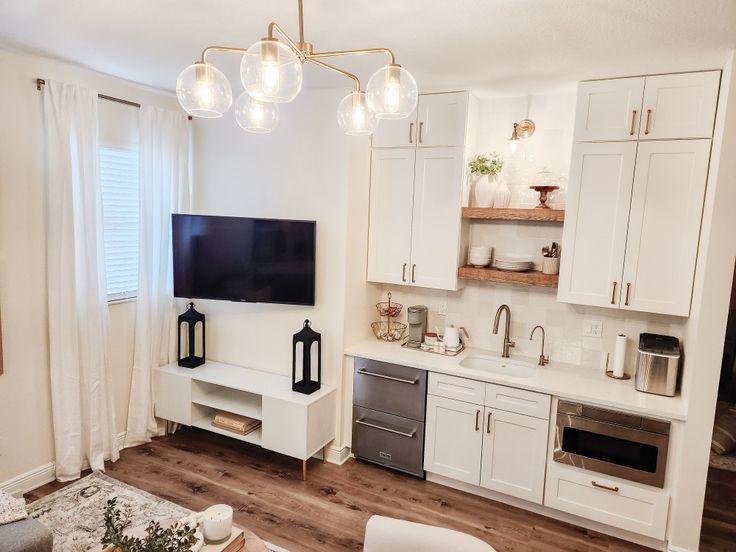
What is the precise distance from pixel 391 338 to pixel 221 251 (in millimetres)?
1455

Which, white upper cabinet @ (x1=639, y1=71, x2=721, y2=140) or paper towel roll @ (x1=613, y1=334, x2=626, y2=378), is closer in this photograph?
white upper cabinet @ (x1=639, y1=71, x2=721, y2=140)

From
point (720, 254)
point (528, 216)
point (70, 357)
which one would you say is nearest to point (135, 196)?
point (70, 357)

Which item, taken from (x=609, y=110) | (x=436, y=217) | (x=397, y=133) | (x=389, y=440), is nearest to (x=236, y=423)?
(x=389, y=440)

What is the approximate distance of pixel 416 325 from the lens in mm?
3604

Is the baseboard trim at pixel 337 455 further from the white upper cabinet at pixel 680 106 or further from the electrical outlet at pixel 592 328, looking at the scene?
the white upper cabinet at pixel 680 106

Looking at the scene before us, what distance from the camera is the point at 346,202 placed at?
10.8ft

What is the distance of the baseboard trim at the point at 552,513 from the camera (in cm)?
273

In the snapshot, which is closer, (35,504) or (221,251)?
(35,504)

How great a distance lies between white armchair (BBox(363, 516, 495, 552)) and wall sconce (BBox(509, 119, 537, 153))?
2.57 m

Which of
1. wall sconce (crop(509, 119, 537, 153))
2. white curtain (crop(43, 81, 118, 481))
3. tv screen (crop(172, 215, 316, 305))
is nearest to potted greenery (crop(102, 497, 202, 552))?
white curtain (crop(43, 81, 118, 481))

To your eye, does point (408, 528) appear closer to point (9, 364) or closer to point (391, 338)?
point (391, 338)

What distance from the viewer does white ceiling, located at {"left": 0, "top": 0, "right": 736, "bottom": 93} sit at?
1.94 m

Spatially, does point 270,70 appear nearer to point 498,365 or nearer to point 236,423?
point 498,365

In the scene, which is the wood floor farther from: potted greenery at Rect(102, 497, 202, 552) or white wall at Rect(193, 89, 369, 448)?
potted greenery at Rect(102, 497, 202, 552)
